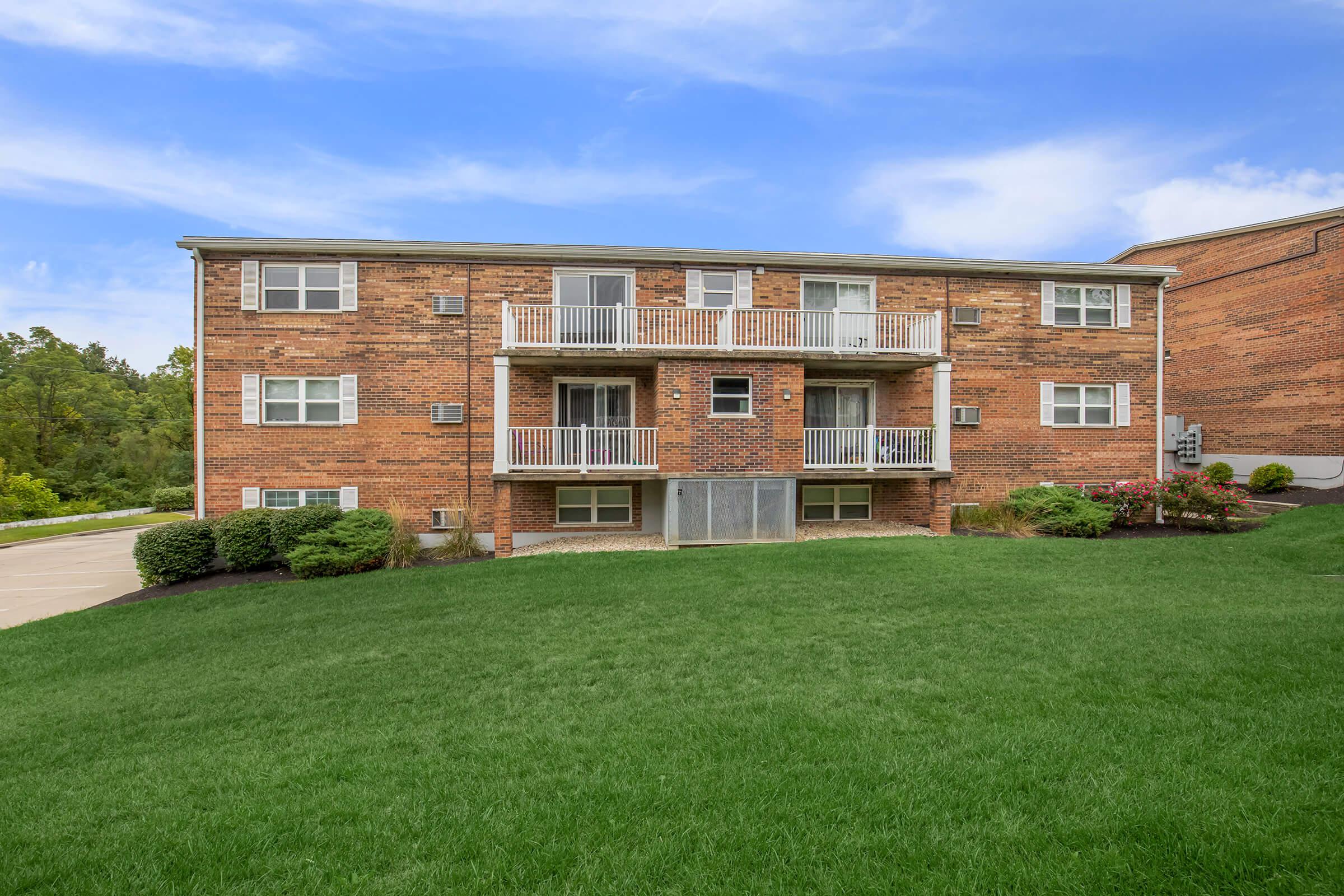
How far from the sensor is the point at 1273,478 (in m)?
17.4

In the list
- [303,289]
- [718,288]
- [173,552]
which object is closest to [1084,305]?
[718,288]

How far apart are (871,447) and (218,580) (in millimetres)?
12778

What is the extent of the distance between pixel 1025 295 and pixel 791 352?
6725 mm

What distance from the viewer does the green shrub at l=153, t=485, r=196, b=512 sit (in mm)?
27578

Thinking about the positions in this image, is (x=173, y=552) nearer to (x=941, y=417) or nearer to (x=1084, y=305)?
(x=941, y=417)

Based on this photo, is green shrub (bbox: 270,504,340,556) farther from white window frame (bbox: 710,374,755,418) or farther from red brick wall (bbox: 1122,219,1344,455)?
red brick wall (bbox: 1122,219,1344,455)

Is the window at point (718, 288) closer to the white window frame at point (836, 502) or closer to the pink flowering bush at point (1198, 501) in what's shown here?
the white window frame at point (836, 502)

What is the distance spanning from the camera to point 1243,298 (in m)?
19.2

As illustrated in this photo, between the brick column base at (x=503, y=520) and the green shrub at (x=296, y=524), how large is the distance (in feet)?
9.56

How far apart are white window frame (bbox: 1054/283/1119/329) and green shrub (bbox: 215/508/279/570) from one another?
17945mm

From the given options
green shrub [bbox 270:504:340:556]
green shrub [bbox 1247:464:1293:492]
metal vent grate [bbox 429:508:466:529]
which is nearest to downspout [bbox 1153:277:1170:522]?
green shrub [bbox 1247:464:1293:492]

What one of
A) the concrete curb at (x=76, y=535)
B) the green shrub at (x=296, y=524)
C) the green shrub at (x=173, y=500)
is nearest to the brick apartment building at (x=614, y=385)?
the green shrub at (x=296, y=524)

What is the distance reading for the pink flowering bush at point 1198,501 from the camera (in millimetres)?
12781

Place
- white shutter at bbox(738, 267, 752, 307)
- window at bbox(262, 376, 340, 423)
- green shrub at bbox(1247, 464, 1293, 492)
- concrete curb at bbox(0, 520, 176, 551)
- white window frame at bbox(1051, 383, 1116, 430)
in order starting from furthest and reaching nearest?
concrete curb at bbox(0, 520, 176, 551)
green shrub at bbox(1247, 464, 1293, 492)
white window frame at bbox(1051, 383, 1116, 430)
white shutter at bbox(738, 267, 752, 307)
window at bbox(262, 376, 340, 423)
